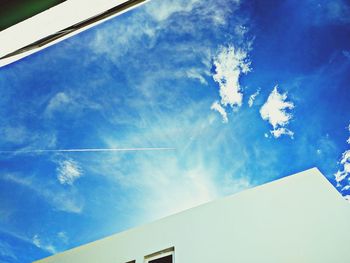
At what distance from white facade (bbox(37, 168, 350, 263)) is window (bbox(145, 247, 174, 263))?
2 centimetres

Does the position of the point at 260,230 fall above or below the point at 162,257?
below

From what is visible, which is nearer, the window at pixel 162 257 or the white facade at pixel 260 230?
the white facade at pixel 260 230

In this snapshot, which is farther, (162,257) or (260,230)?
(162,257)

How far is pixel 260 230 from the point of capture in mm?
4816

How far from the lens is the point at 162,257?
5.69m

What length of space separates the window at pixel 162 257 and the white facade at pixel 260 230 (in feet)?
0.07

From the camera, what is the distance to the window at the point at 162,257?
557cm

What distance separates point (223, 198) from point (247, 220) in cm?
77

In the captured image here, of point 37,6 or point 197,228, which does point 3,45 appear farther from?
point 197,228

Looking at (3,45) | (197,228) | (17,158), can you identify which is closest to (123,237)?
(197,228)

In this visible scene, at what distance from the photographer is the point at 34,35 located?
1.45m

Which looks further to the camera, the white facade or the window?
the window

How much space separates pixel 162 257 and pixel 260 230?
225cm

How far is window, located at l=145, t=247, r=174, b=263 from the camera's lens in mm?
5570
